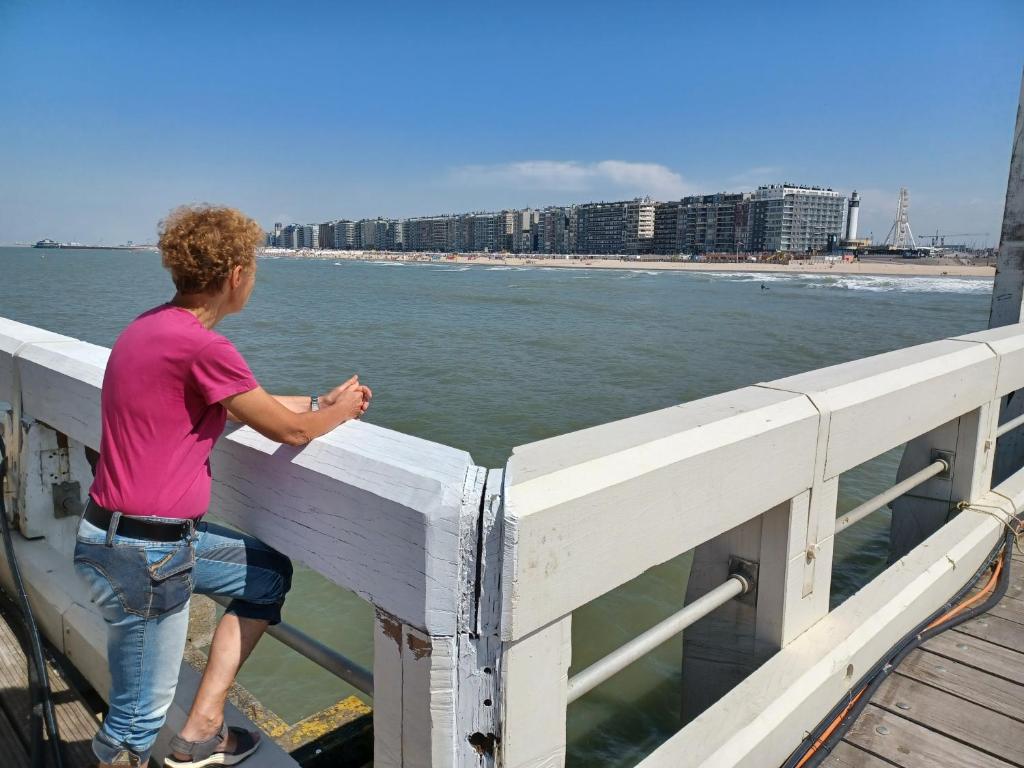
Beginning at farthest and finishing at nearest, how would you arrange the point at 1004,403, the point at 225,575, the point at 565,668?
the point at 1004,403 < the point at 225,575 < the point at 565,668

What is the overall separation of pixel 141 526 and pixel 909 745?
8.06 ft

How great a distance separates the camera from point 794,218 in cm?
18538

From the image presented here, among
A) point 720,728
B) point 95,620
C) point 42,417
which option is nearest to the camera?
point 720,728

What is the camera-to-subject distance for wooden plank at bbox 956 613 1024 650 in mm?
3209

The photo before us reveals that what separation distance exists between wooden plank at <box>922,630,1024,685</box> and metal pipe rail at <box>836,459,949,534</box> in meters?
0.58

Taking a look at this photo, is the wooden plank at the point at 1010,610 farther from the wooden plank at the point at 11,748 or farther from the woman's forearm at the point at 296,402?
the wooden plank at the point at 11,748

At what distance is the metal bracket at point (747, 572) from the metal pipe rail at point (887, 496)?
0.41 metres

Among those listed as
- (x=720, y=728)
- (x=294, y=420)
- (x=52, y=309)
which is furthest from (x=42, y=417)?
(x=52, y=309)

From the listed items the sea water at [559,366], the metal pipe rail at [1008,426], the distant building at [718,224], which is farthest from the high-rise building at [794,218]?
the metal pipe rail at [1008,426]

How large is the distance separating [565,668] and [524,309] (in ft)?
157

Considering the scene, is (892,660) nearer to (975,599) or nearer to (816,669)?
(816,669)

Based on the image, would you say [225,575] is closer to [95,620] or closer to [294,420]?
[294,420]

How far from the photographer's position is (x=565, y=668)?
171 centimetres

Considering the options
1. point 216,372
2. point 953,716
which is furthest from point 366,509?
point 953,716
